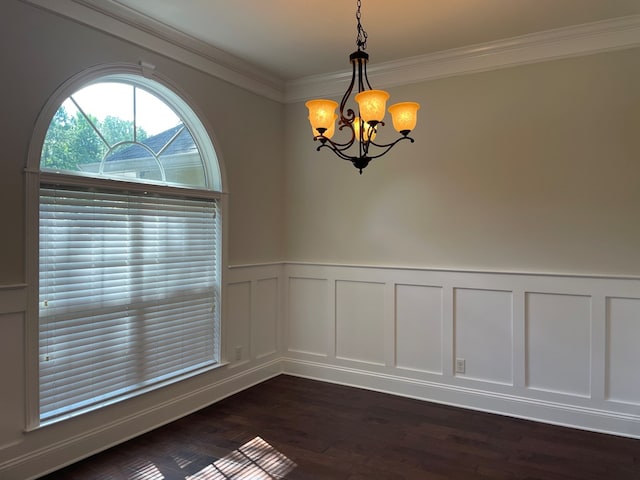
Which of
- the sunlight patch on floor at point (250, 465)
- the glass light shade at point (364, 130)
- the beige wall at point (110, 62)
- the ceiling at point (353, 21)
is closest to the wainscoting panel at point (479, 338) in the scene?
the beige wall at point (110, 62)

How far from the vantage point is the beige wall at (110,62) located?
7.86 ft

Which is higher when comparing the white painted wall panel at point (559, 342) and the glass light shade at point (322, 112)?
the glass light shade at point (322, 112)

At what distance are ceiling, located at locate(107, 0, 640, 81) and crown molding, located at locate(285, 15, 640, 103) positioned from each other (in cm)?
8

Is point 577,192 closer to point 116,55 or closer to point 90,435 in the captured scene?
point 116,55

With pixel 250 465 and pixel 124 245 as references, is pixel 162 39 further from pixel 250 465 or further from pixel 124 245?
pixel 250 465

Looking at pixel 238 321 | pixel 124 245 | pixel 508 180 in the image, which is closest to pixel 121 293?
pixel 124 245

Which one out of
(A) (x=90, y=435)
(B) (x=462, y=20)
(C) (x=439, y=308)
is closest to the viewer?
(A) (x=90, y=435)

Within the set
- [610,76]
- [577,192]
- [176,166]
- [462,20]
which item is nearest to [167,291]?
[176,166]

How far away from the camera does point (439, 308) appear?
3725 mm

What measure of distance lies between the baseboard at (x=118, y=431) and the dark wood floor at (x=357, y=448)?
2.4 inches

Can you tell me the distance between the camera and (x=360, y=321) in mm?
4098

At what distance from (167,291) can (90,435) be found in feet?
3.44

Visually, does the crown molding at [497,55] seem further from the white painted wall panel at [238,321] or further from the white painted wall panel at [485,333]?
the white painted wall panel at [238,321]

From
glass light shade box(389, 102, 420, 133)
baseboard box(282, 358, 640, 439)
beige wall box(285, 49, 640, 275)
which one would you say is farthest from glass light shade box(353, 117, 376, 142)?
baseboard box(282, 358, 640, 439)
